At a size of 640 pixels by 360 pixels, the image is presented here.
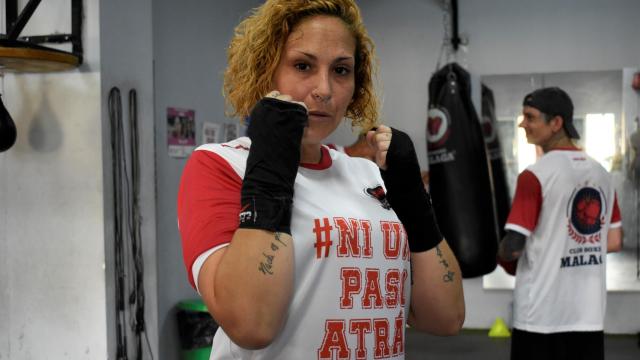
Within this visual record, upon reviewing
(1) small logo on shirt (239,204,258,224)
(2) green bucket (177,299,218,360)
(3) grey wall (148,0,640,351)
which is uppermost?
(3) grey wall (148,0,640,351)

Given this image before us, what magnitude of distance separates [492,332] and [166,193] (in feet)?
8.95

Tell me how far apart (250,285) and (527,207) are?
2431 millimetres

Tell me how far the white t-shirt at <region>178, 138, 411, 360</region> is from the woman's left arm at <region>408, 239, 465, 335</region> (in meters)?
0.08

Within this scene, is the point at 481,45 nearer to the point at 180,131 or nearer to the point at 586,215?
the point at 180,131

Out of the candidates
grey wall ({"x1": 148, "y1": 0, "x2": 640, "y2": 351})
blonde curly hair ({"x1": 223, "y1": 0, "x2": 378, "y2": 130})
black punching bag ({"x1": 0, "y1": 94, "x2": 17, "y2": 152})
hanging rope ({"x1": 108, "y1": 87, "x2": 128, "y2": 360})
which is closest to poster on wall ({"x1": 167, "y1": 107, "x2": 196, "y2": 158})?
grey wall ({"x1": 148, "y1": 0, "x2": 640, "y2": 351})

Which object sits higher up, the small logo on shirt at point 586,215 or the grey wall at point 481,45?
the grey wall at point 481,45

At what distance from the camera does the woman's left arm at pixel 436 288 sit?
138 cm

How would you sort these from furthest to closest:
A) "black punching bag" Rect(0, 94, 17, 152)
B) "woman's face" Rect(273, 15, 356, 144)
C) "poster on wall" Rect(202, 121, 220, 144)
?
"poster on wall" Rect(202, 121, 220, 144), "black punching bag" Rect(0, 94, 17, 152), "woman's face" Rect(273, 15, 356, 144)

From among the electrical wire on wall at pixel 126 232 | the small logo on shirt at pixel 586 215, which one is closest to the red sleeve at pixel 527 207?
the small logo on shirt at pixel 586 215

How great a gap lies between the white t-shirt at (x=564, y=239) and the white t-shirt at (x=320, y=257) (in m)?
2.14

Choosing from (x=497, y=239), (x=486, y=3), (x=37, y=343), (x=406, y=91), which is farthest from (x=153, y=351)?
(x=486, y=3)

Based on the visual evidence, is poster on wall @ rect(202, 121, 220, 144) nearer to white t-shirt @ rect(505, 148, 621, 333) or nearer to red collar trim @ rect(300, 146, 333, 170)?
white t-shirt @ rect(505, 148, 621, 333)

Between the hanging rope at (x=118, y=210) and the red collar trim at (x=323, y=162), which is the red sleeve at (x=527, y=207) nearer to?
the hanging rope at (x=118, y=210)

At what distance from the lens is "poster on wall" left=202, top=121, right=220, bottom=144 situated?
4.71 metres
